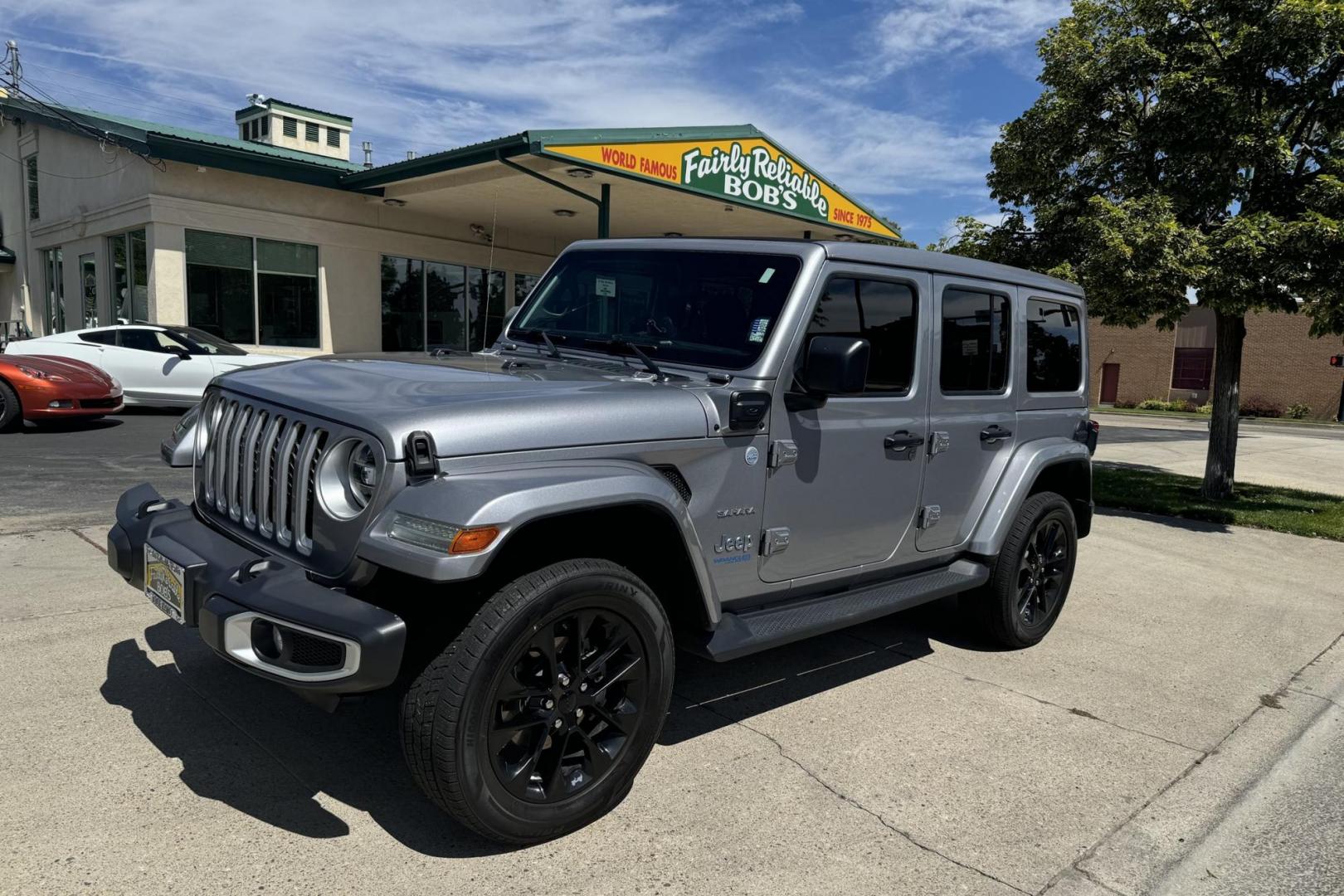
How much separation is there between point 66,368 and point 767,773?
1118 centimetres

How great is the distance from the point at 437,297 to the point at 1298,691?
1772cm

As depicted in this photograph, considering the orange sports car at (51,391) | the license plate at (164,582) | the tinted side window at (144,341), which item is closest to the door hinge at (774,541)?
the license plate at (164,582)

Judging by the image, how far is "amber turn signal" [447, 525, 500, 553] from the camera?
2.47 meters

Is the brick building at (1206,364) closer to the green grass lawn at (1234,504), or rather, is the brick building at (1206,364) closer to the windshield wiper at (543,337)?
the green grass lawn at (1234,504)

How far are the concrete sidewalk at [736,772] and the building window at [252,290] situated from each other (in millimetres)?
12455

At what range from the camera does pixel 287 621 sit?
8.21ft

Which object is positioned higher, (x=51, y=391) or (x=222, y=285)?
(x=222, y=285)

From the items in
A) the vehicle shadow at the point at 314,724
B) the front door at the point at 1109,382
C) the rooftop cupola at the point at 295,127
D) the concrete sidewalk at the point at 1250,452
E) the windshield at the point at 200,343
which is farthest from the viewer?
the rooftop cupola at the point at 295,127

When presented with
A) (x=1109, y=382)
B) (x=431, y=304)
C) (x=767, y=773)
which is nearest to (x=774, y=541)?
(x=767, y=773)

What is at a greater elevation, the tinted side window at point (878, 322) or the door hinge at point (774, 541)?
the tinted side window at point (878, 322)

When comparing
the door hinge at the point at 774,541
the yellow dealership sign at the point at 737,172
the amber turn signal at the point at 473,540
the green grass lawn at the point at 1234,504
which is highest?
the yellow dealership sign at the point at 737,172

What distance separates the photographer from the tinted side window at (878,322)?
374cm

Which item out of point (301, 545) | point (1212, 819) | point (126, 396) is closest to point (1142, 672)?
point (1212, 819)

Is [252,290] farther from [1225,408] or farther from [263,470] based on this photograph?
[1225,408]
